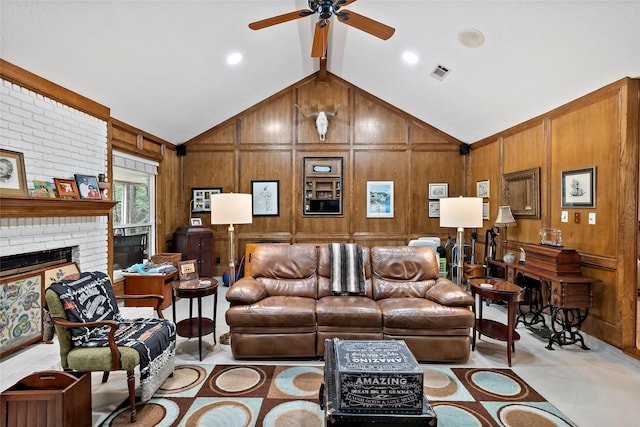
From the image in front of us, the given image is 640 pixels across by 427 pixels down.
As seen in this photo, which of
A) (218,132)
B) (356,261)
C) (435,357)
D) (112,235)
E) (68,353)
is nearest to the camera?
(68,353)

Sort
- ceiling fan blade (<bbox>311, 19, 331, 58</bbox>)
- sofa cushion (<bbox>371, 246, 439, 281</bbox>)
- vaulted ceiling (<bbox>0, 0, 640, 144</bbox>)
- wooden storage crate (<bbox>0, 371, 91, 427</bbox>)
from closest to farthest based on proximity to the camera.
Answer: wooden storage crate (<bbox>0, 371, 91, 427</bbox>)
vaulted ceiling (<bbox>0, 0, 640, 144</bbox>)
ceiling fan blade (<bbox>311, 19, 331, 58</bbox>)
sofa cushion (<bbox>371, 246, 439, 281</bbox>)

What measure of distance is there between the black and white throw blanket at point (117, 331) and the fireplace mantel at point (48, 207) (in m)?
0.92

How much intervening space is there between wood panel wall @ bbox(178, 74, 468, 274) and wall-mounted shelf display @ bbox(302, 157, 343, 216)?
0.38 ft

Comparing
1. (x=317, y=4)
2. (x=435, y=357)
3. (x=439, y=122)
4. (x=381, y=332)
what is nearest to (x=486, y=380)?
(x=435, y=357)

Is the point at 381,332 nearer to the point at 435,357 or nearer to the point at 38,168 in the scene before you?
the point at 435,357

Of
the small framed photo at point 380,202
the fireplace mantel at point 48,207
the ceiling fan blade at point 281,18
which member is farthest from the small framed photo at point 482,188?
the fireplace mantel at point 48,207

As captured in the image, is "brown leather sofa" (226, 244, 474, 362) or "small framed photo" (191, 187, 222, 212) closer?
"brown leather sofa" (226, 244, 474, 362)

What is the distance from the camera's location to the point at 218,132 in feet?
19.4

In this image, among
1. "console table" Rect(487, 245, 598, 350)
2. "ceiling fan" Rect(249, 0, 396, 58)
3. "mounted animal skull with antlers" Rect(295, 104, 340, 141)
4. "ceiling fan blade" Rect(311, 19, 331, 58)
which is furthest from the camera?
"mounted animal skull with antlers" Rect(295, 104, 340, 141)

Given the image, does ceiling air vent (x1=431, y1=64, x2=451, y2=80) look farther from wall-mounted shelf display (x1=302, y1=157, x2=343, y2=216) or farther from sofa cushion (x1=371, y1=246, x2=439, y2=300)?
sofa cushion (x1=371, y1=246, x2=439, y2=300)

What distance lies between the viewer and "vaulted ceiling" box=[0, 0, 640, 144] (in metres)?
2.64

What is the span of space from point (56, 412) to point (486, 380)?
2.86 metres

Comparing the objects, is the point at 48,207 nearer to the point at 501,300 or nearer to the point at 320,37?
the point at 320,37

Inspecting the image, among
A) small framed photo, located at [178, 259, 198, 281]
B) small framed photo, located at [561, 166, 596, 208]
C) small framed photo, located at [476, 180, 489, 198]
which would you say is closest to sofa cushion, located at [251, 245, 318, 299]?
small framed photo, located at [178, 259, 198, 281]
